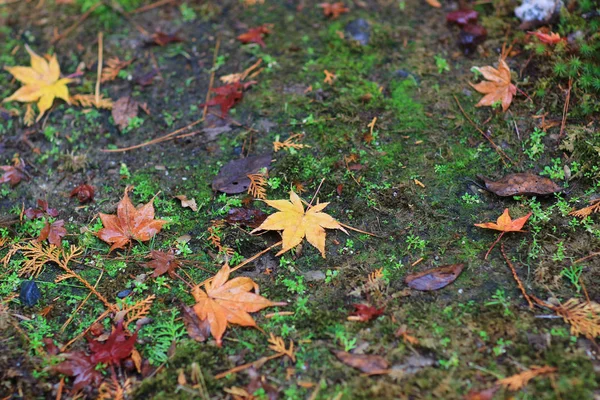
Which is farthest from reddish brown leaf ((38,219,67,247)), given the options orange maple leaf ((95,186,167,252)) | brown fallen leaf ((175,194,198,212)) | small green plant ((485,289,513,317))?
small green plant ((485,289,513,317))

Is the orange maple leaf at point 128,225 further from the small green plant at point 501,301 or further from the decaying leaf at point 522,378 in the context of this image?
the decaying leaf at point 522,378

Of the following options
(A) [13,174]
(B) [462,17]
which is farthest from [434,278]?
(A) [13,174]

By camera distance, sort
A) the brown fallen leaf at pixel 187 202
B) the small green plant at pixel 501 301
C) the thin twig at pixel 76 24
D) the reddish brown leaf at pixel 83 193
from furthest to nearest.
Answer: the thin twig at pixel 76 24 < the reddish brown leaf at pixel 83 193 < the brown fallen leaf at pixel 187 202 < the small green plant at pixel 501 301

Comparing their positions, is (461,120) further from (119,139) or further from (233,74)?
(119,139)

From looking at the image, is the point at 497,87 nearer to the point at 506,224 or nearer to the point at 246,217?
the point at 506,224

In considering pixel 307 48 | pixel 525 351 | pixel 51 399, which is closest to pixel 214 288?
pixel 51 399

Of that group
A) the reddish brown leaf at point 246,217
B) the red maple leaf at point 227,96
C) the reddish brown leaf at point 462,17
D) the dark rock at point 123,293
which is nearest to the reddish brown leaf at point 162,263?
the dark rock at point 123,293
